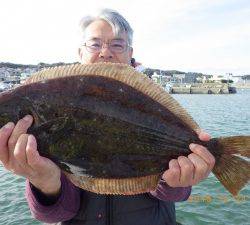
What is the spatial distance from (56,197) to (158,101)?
1.33 meters

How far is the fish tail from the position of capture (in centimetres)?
301

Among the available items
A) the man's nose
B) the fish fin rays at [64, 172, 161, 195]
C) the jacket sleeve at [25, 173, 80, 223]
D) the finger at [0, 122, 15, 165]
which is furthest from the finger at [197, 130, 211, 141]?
the man's nose

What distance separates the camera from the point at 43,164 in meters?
3.00

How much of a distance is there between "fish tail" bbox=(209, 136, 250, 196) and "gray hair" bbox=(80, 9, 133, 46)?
71.0 inches

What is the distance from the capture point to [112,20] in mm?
4141

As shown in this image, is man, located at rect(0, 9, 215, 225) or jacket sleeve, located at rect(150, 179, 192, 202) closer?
man, located at rect(0, 9, 215, 225)

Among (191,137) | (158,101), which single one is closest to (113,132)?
(158,101)

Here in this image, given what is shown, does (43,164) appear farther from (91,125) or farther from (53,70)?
(53,70)

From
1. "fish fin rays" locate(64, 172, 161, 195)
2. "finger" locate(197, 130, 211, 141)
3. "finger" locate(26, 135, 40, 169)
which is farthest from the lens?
→ "fish fin rays" locate(64, 172, 161, 195)

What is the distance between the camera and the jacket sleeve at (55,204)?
3.54 metres

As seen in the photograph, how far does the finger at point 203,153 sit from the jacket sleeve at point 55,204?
1.21m

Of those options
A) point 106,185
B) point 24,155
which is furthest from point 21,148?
point 106,185

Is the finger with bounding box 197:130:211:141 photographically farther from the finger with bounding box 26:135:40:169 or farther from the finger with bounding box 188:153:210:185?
the finger with bounding box 26:135:40:169

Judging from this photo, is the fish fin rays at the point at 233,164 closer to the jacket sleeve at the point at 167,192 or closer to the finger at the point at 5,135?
the jacket sleeve at the point at 167,192
